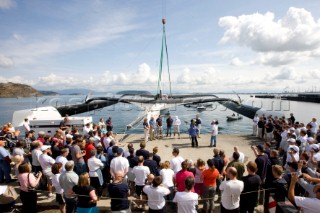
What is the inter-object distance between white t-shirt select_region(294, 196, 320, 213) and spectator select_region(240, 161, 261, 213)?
127 cm

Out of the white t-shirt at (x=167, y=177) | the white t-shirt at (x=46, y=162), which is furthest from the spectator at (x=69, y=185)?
the white t-shirt at (x=167, y=177)

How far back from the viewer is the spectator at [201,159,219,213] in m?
5.96

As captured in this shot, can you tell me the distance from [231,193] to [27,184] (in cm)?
499

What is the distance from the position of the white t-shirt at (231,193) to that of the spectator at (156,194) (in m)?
1.32

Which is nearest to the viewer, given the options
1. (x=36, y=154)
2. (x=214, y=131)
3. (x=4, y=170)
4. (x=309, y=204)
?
(x=309, y=204)

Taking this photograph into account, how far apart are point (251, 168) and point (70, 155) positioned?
644 centimetres

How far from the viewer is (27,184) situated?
5594mm

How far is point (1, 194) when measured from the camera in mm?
5562

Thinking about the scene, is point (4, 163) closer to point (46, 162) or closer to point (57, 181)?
point (46, 162)

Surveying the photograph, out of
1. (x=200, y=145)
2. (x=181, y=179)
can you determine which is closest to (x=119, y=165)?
(x=181, y=179)

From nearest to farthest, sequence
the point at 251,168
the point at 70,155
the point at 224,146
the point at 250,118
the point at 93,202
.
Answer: the point at 93,202 < the point at 251,168 < the point at 70,155 < the point at 224,146 < the point at 250,118

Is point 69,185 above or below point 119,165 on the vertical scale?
below

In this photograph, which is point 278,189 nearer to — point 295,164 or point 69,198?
point 295,164

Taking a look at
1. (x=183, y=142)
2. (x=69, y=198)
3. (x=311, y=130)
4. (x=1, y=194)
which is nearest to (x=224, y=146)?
(x=183, y=142)
